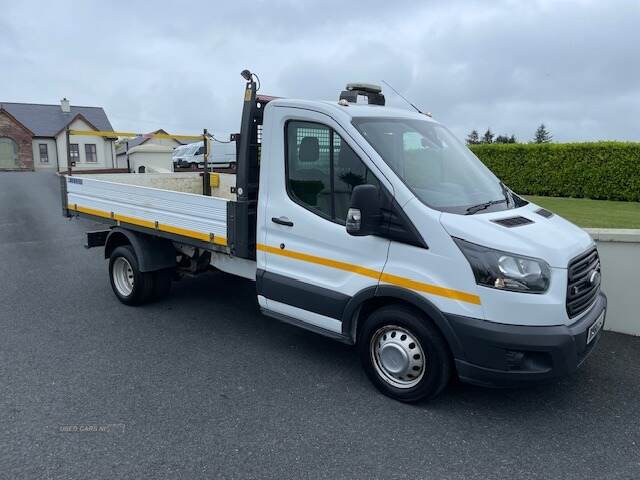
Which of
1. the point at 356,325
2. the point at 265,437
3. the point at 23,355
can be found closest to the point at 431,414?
the point at 356,325

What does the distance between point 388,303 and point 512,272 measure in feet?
3.28

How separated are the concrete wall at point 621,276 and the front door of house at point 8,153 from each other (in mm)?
51778

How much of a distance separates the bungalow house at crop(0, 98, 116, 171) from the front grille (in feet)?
149

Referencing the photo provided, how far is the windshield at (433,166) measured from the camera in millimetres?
3812

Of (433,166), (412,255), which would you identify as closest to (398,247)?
(412,255)

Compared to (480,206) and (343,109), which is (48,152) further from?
(480,206)

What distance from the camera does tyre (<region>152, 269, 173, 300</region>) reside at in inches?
241

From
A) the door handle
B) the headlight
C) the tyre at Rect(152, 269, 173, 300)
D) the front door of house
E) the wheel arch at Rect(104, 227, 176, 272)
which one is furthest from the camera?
the front door of house

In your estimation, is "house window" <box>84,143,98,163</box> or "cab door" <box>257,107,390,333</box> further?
"house window" <box>84,143,98,163</box>

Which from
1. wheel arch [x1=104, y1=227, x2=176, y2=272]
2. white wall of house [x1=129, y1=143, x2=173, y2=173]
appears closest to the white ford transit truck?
wheel arch [x1=104, y1=227, x2=176, y2=272]

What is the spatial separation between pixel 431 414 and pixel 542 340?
1.01 m

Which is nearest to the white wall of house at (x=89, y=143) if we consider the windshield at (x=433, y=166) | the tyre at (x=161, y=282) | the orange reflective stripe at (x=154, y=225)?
the orange reflective stripe at (x=154, y=225)

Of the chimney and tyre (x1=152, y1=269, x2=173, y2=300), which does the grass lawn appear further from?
the chimney

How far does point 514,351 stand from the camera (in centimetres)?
334
